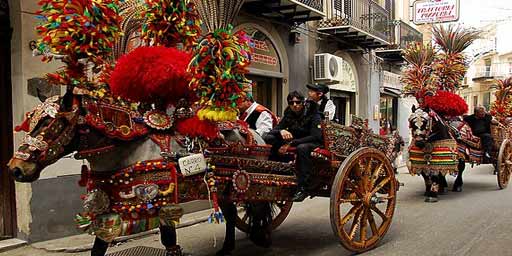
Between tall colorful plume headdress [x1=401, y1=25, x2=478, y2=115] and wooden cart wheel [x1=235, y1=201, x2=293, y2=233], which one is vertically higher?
tall colorful plume headdress [x1=401, y1=25, x2=478, y2=115]

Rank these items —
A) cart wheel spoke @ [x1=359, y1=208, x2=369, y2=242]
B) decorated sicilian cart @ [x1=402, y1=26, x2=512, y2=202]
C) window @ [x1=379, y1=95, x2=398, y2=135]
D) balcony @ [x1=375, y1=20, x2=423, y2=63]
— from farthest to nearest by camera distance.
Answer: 1. window @ [x1=379, y1=95, x2=398, y2=135]
2. balcony @ [x1=375, y1=20, x2=423, y2=63]
3. decorated sicilian cart @ [x1=402, y1=26, x2=512, y2=202]
4. cart wheel spoke @ [x1=359, y1=208, x2=369, y2=242]

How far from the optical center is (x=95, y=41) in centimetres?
378

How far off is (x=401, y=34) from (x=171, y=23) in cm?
1695

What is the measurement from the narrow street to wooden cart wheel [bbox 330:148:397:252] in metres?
0.26

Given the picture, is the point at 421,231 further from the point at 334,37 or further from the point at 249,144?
the point at 334,37

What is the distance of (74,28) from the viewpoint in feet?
11.8

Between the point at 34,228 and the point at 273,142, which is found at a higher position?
the point at 273,142

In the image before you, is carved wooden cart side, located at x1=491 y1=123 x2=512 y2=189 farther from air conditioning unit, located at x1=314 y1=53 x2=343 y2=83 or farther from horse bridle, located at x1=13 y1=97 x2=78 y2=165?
horse bridle, located at x1=13 y1=97 x2=78 y2=165

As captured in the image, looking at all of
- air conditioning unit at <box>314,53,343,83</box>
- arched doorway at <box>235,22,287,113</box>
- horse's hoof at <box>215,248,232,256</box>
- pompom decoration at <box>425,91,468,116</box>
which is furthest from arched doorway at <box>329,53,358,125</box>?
horse's hoof at <box>215,248,232,256</box>

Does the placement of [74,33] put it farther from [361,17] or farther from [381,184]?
[361,17]

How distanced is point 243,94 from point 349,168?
1.74m

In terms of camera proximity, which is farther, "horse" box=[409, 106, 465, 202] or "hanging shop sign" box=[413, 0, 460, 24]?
"hanging shop sign" box=[413, 0, 460, 24]

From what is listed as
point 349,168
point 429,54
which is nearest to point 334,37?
point 429,54

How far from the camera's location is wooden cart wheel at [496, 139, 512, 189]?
10500 mm
